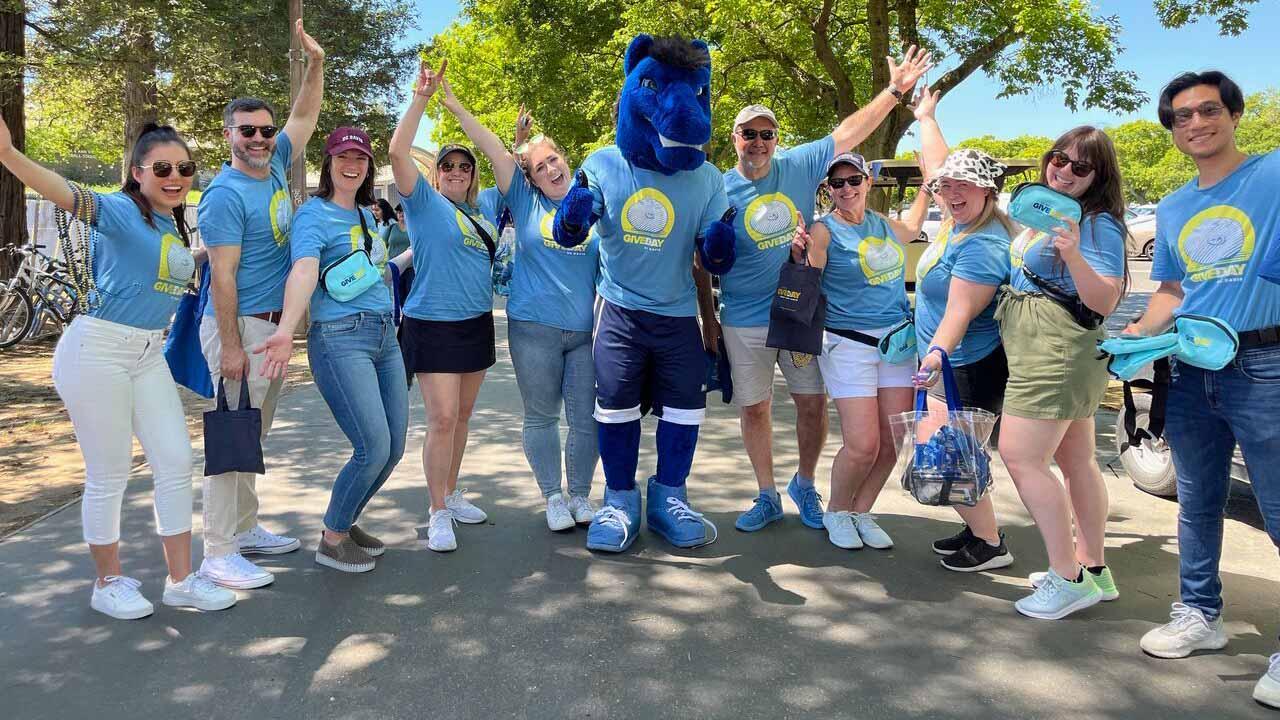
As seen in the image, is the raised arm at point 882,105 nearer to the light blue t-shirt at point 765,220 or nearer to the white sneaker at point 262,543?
the light blue t-shirt at point 765,220

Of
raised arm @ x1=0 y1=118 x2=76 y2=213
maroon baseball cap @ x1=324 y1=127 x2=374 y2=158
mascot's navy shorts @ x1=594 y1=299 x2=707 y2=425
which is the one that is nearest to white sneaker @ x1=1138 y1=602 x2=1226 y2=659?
mascot's navy shorts @ x1=594 y1=299 x2=707 y2=425

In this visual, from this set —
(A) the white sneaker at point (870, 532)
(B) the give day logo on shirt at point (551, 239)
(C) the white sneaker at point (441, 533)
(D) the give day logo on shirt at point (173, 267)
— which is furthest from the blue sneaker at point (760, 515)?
(D) the give day logo on shirt at point (173, 267)

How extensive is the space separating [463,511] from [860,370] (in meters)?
2.26

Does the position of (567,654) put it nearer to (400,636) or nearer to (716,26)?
(400,636)

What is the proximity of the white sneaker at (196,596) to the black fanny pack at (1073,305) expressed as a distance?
3.60 metres

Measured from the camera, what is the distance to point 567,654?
11.3 ft

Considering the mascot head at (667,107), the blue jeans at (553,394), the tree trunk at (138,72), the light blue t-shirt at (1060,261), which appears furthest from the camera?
the tree trunk at (138,72)

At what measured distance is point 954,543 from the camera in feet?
14.9

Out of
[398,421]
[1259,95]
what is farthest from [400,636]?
[1259,95]

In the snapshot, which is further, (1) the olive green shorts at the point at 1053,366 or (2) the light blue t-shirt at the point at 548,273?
(2) the light blue t-shirt at the point at 548,273

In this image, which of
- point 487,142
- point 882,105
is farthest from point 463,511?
point 882,105

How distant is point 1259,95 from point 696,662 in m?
68.3

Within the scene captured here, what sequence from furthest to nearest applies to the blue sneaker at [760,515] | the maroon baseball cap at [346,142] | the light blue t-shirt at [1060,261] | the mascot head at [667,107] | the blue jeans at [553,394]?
the blue sneaker at [760,515], the blue jeans at [553,394], the mascot head at [667,107], the maroon baseball cap at [346,142], the light blue t-shirt at [1060,261]

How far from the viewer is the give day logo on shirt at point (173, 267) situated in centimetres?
373
